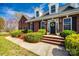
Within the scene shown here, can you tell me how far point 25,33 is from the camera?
29.2ft

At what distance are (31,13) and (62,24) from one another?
171 cm

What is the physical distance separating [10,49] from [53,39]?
6.99 feet

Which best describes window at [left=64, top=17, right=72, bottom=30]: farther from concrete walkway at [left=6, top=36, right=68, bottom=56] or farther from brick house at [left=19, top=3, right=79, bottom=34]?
concrete walkway at [left=6, top=36, right=68, bottom=56]

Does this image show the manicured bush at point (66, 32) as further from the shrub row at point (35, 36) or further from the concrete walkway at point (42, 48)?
the shrub row at point (35, 36)

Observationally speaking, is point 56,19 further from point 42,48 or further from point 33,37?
point 42,48

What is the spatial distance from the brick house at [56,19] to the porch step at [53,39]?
352 millimetres

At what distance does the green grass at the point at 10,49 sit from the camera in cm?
773

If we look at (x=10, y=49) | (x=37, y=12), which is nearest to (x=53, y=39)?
(x=37, y=12)

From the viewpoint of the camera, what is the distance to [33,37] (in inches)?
348

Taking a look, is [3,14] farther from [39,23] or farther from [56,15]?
[56,15]

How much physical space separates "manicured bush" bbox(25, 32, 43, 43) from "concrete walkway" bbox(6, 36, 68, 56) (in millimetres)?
256

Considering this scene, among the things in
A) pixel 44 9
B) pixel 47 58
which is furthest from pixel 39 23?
pixel 47 58

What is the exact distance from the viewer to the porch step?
8223 millimetres

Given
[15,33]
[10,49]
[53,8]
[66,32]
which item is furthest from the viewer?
[53,8]
